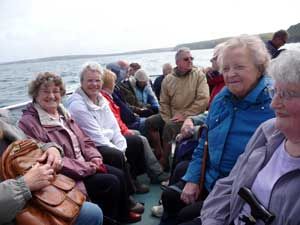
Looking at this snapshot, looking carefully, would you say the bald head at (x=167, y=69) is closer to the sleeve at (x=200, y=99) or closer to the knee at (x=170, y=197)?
the sleeve at (x=200, y=99)

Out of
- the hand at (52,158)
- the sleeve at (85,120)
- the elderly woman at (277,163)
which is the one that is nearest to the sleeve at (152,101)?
the sleeve at (85,120)

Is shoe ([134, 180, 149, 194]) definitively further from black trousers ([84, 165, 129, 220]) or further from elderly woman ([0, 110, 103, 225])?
elderly woman ([0, 110, 103, 225])

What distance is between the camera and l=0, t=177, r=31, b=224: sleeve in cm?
158

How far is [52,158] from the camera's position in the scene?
79.2 inches

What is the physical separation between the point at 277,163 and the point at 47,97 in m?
1.67

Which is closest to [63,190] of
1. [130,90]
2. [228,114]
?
[228,114]

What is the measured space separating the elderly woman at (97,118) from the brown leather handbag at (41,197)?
3.43ft

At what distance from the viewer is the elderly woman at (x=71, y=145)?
240cm

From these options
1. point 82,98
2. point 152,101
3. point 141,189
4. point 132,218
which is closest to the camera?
point 132,218

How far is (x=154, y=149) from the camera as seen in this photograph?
4215 millimetres

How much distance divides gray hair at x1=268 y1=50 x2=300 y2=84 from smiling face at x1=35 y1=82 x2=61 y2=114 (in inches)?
64.6

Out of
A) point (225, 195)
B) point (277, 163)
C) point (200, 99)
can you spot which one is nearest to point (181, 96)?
point (200, 99)

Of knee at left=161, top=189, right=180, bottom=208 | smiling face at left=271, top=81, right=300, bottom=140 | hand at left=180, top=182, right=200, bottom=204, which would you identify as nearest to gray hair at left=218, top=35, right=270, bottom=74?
smiling face at left=271, top=81, right=300, bottom=140

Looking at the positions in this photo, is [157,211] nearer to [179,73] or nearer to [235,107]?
[235,107]
